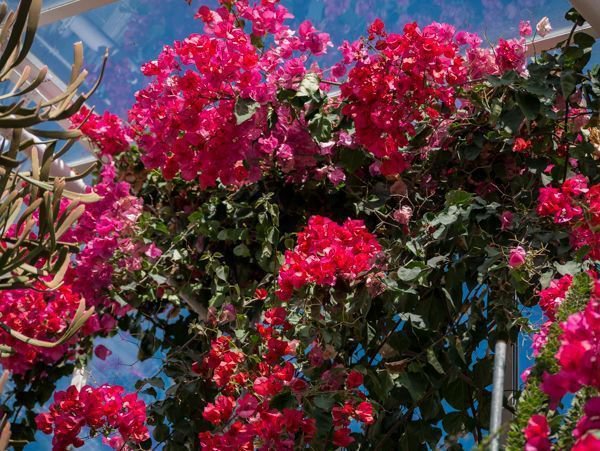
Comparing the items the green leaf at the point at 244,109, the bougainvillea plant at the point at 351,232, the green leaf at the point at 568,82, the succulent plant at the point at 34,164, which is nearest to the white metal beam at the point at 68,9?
the bougainvillea plant at the point at 351,232

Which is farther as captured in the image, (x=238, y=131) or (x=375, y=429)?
(x=238, y=131)

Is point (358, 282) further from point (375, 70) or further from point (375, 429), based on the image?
point (375, 70)

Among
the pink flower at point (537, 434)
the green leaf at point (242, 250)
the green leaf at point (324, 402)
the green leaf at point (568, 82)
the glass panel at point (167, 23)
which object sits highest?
the glass panel at point (167, 23)

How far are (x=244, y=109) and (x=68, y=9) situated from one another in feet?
4.76

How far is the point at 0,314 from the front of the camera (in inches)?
111

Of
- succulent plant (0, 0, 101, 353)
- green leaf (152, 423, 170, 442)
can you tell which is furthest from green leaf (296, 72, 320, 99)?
green leaf (152, 423, 170, 442)

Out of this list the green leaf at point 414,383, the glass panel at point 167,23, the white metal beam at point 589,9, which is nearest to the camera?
the green leaf at point 414,383

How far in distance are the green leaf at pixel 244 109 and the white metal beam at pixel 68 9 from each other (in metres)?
1.24

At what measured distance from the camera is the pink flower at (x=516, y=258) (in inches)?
83.4

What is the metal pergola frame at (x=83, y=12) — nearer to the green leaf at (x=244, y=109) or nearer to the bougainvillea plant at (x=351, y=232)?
the bougainvillea plant at (x=351, y=232)

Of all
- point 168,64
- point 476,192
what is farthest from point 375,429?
point 168,64

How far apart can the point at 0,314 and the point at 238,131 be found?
3.12ft

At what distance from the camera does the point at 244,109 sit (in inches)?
96.1

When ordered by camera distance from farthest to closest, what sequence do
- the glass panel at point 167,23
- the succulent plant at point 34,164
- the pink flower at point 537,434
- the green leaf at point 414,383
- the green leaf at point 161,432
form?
the glass panel at point 167,23
the green leaf at point 161,432
the green leaf at point 414,383
the succulent plant at point 34,164
the pink flower at point 537,434
